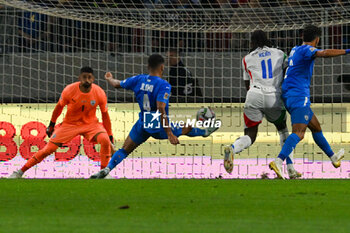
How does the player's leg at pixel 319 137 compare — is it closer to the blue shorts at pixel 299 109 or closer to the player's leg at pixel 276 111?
the blue shorts at pixel 299 109

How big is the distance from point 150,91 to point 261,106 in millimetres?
1252

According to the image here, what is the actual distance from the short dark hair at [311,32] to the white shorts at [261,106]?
70 centimetres

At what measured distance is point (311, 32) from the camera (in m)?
9.75

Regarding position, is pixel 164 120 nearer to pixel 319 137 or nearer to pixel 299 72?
pixel 299 72

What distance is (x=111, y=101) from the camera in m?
15.5

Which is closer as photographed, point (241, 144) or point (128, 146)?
point (241, 144)

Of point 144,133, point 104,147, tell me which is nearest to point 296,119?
point 144,133

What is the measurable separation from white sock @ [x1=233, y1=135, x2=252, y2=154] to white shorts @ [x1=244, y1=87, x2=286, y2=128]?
22 centimetres

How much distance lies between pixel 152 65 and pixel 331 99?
20.2 ft
